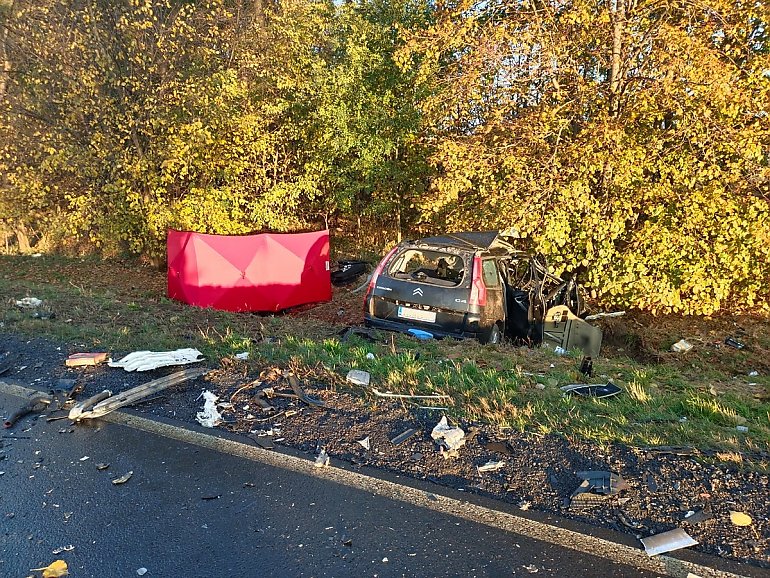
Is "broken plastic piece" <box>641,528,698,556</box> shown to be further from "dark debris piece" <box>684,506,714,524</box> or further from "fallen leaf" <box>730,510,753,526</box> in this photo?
"fallen leaf" <box>730,510,753,526</box>

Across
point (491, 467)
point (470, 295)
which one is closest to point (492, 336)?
point (470, 295)

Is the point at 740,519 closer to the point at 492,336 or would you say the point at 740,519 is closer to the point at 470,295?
the point at 470,295

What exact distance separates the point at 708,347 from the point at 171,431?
8525mm

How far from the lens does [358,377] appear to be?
4.86m

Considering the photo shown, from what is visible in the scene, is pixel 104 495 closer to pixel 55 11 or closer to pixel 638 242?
pixel 638 242

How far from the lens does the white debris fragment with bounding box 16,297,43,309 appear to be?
8493 mm

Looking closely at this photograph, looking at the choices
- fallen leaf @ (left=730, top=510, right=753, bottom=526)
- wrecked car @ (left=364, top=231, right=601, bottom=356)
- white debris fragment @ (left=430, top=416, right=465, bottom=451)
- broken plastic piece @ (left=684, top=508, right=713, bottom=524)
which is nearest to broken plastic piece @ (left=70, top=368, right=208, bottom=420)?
white debris fragment @ (left=430, top=416, right=465, bottom=451)

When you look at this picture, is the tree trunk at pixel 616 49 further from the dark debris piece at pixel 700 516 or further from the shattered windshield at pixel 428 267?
the dark debris piece at pixel 700 516

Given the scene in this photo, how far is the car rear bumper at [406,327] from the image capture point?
7.06 m

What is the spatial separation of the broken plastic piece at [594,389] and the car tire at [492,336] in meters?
2.18

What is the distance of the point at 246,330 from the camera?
7.30m

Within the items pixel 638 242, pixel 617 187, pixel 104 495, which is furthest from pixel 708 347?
pixel 104 495

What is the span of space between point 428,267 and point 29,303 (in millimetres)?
6284

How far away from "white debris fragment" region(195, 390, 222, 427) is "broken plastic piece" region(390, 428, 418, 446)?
136 centimetres
